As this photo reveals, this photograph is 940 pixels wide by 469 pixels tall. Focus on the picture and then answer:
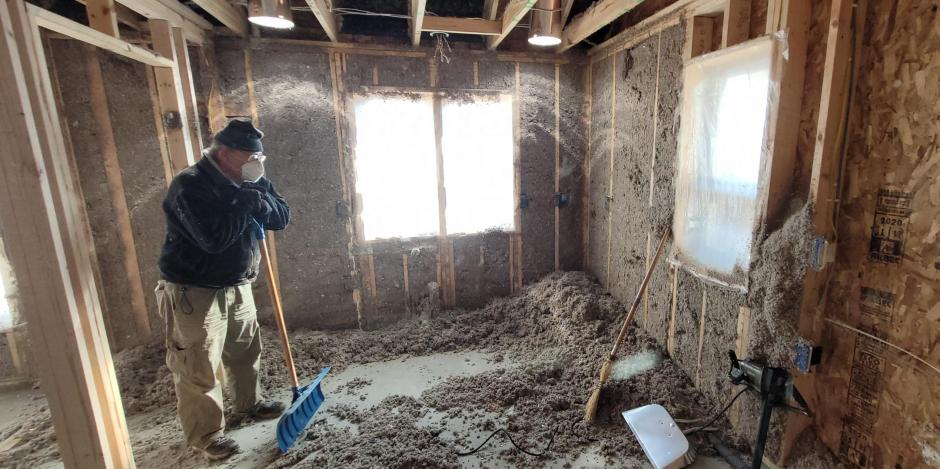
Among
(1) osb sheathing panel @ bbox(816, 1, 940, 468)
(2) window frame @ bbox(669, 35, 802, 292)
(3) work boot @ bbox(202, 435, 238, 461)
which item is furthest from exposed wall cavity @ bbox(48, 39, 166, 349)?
(1) osb sheathing panel @ bbox(816, 1, 940, 468)

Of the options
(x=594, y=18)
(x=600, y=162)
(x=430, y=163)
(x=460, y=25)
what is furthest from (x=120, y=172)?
(x=600, y=162)

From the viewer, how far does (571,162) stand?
11.5 ft

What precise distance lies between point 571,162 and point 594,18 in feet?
4.05

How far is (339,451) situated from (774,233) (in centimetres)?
220

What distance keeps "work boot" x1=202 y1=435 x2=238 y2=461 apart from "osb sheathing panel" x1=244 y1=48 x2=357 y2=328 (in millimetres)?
1262

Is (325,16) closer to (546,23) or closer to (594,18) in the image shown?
(546,23)

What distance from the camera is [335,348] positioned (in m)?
2.94

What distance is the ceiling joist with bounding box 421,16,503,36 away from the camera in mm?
2625

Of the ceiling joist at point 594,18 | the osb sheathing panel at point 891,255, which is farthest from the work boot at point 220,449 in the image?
the ceiling joist at point 594,18

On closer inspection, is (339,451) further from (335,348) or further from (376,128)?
(376,128)

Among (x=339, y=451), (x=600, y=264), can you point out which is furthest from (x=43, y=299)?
(x=600, y=264)

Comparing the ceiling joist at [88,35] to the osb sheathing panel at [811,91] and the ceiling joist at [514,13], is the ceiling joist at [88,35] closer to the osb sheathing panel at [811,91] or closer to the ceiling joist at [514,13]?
the ceiling joist at [514,13]

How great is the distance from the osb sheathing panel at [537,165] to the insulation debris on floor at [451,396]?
0.40m

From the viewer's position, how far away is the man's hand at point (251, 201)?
1.83 m
